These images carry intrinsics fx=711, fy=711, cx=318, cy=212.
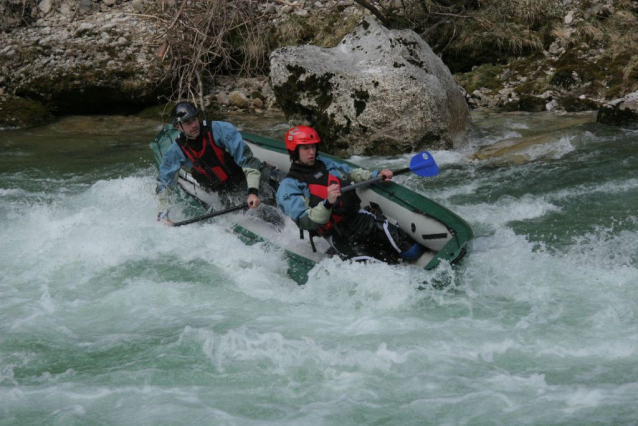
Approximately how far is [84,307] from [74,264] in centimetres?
89

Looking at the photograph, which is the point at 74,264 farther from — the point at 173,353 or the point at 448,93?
the point at 448,93

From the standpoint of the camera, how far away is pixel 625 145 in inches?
312

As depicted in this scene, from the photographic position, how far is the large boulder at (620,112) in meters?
8.64

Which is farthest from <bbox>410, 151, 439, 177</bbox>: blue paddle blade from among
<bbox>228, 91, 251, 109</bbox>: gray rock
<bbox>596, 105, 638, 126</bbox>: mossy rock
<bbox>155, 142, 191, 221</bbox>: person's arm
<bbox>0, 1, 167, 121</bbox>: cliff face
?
<bbox>0, 1, 167, 121</bbox>: cliff face

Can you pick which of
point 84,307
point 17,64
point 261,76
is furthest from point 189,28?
point 84,307

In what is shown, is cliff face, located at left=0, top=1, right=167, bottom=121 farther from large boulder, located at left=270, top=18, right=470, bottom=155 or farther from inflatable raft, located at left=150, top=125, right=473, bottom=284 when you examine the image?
inflatable raft, located at left=150, top=125, right=473, bottom=284

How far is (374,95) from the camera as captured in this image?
857cm

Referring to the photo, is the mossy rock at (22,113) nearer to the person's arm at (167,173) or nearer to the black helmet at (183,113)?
the person's arm at (167,173)

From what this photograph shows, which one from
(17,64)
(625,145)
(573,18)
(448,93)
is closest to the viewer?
(625,145)

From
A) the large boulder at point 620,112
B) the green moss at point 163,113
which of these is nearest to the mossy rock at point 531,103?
the large boulder at point 620,112

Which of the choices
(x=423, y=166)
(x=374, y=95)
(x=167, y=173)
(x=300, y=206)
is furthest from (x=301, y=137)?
(x=374, y=95)

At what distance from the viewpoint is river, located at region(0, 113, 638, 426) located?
382cm

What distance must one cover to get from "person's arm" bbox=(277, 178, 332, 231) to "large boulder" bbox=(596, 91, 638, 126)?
527cm

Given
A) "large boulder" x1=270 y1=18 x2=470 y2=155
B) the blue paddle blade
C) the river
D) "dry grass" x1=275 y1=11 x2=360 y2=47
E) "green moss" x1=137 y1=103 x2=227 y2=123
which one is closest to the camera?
the river
